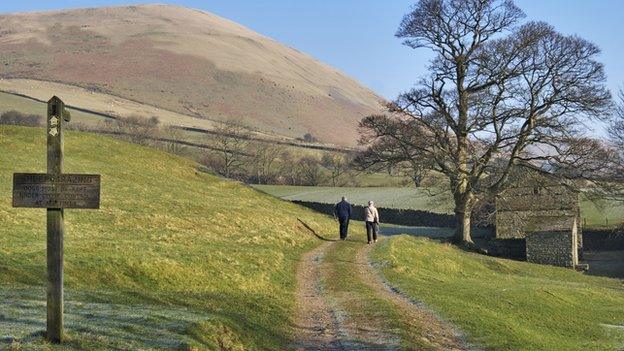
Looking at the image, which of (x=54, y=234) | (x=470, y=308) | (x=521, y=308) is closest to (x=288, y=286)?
(x=470, y=308)

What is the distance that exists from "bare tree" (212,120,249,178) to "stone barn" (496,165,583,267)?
2443 inches

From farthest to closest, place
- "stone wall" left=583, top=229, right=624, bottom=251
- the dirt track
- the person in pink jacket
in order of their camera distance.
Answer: "stone wall" left=583, top=229, right=624, bottom=251
the person in pink jacket
the dirt track

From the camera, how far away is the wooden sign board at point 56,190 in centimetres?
1200

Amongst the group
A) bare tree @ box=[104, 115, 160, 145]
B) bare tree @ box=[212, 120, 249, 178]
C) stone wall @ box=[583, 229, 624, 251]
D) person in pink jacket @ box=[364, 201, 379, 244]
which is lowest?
stone wall @ box=[583, 229, 624, 251]

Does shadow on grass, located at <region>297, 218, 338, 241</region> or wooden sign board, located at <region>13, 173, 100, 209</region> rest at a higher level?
wooden sign board, located at <region>13, 173, 100, 209</region>

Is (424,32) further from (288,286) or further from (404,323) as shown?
(404,323)

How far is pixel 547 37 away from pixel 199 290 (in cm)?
3156

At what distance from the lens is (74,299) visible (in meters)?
16.5

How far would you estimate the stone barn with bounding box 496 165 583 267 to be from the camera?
47.2m

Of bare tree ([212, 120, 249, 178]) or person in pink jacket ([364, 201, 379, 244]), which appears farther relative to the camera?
bare tree ([212, 120, 249, 178])

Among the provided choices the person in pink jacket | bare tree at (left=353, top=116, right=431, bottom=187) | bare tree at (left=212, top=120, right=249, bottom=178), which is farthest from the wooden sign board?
bare tree at (left=212, top=120, right=249, bottom=178)

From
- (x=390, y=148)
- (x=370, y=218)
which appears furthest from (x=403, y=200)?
(x=370, y=218)

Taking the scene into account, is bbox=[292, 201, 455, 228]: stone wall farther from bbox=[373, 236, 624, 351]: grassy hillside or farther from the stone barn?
bbox=[373, 236, 624, 351]: grassy hillside

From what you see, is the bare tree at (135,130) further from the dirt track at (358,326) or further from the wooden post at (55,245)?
the wooden post at (55,245)
